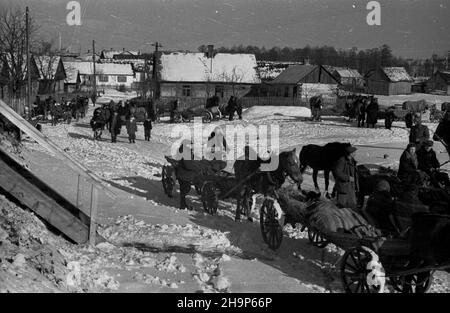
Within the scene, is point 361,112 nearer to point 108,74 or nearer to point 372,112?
point 372,112

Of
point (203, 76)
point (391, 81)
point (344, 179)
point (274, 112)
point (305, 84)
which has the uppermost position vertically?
point (391, 81)

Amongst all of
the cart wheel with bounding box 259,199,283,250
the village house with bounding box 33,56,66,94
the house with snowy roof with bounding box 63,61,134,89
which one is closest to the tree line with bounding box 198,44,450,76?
the house with snowy roof with bounding box 63,61,134,89

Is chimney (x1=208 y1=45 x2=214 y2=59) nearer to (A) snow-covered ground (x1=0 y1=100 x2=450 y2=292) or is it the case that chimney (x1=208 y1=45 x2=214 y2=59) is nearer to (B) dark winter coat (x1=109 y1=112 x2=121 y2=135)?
(B) dark winter coat (x1=109 y1=112 x2=121 y2=135)

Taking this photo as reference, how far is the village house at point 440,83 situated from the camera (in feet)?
242

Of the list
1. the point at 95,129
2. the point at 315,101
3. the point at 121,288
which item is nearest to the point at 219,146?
the point at 121,288

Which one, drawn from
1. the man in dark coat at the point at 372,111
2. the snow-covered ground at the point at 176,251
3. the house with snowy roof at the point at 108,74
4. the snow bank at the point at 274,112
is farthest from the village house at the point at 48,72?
the snow-covered ground at the point at 176,251

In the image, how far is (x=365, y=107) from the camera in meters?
28.5

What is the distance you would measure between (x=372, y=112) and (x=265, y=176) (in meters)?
19.2

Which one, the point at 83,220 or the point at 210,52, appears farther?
the point at 210,52

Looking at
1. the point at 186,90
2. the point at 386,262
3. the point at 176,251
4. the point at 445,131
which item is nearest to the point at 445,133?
the point at 445,131

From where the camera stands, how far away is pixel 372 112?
27.7 meters

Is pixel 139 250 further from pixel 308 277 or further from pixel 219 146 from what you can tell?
pixel 219 146

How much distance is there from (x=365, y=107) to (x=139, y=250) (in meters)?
22.3

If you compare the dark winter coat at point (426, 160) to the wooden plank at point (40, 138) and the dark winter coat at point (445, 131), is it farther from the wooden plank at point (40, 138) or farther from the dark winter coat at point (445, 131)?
the wooden plank at point (40, 138)
